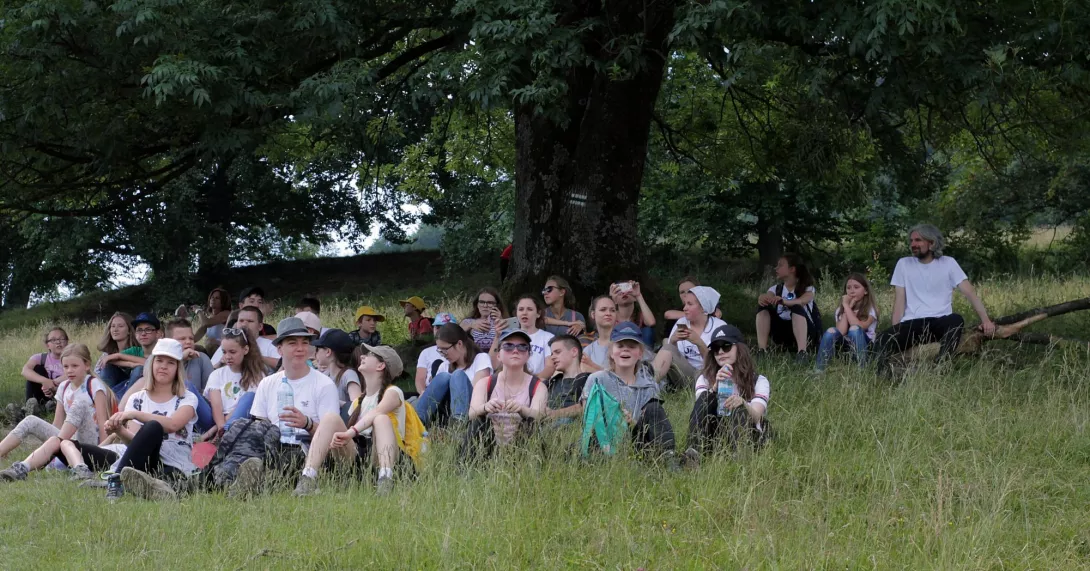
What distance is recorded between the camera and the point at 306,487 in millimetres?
7578

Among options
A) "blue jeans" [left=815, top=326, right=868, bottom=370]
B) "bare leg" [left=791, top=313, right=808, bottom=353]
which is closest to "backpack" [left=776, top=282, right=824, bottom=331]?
A: "bare leg" [left=791, top=313, right=808, bottom=353]

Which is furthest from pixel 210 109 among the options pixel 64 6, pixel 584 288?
pixel 584 288

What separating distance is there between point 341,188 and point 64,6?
2567 cm

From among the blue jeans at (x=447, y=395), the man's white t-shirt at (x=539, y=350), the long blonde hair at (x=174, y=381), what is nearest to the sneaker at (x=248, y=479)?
the long blonde hair at (x=174, y=381)

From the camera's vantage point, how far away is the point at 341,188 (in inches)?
1433

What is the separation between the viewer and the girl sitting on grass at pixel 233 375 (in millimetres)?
9359

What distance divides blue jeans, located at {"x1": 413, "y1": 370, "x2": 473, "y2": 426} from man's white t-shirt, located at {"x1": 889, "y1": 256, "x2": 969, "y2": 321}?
4.22 metres

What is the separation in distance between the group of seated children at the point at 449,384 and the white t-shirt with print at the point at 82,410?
17 mm

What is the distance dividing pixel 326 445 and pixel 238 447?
2.24ft

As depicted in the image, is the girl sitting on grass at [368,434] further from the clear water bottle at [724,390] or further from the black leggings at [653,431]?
the clear water bottle at [724,390]

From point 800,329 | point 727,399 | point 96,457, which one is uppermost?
point 800,329

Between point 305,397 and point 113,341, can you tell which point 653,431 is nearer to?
point 305,397

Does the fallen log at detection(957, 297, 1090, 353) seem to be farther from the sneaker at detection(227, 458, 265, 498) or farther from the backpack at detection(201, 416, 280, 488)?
the sneaker at detection(227, 458, 265, 498)

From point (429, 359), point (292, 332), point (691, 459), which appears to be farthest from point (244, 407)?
point (691, 459)
